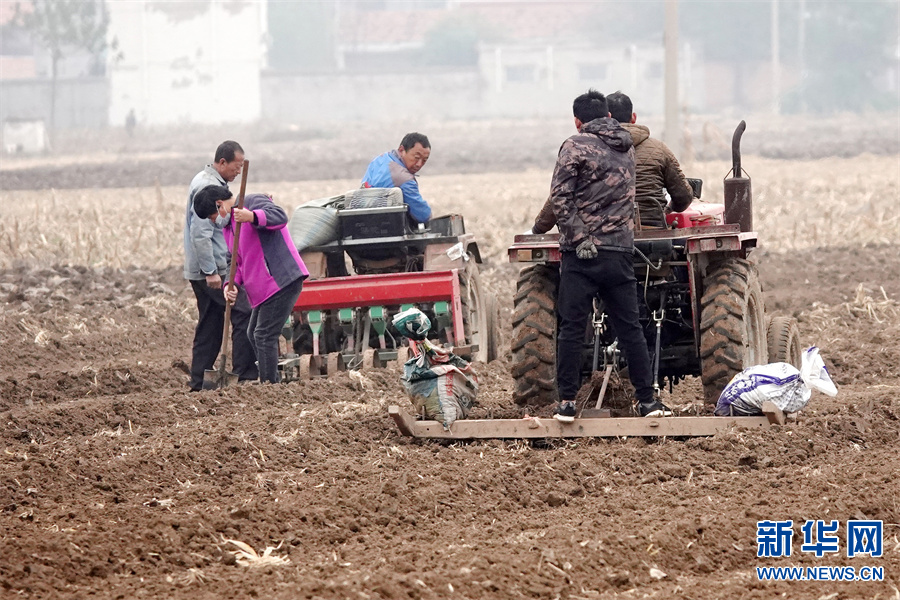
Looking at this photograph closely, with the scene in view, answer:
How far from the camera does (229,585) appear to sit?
16.4 feet

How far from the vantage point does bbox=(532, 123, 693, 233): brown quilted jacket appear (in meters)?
7.63

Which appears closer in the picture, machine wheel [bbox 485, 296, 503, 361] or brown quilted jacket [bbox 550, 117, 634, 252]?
brown quilted jacket [bbox 550, 117, 634, 252]

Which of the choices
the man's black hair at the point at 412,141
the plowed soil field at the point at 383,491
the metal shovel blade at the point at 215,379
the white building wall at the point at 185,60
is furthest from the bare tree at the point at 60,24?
the plowed soil field at the point at 383,491

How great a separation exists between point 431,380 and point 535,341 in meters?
0.73

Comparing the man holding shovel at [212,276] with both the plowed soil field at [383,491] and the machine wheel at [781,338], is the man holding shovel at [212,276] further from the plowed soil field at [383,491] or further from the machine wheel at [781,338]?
the machine wheel at [781,338]

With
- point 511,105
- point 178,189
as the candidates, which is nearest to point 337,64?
point 511,105

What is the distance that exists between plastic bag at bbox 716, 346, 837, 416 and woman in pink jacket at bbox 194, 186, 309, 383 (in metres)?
3.42

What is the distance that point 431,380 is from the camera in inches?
290

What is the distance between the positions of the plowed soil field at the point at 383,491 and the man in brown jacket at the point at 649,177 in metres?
1.24

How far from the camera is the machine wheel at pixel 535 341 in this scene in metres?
7.71

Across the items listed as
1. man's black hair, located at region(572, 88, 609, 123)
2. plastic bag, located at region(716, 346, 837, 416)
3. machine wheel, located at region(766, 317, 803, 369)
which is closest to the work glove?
man's black hair, located at region(572, 88, 609, 123)

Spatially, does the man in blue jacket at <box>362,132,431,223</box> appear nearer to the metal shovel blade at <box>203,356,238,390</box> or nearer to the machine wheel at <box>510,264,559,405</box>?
the metal shovel blade at <box>203,356,238,390</box>

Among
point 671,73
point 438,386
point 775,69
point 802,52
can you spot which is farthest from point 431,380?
point 802,52

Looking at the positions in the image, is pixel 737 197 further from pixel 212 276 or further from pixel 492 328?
pixel 212 276
